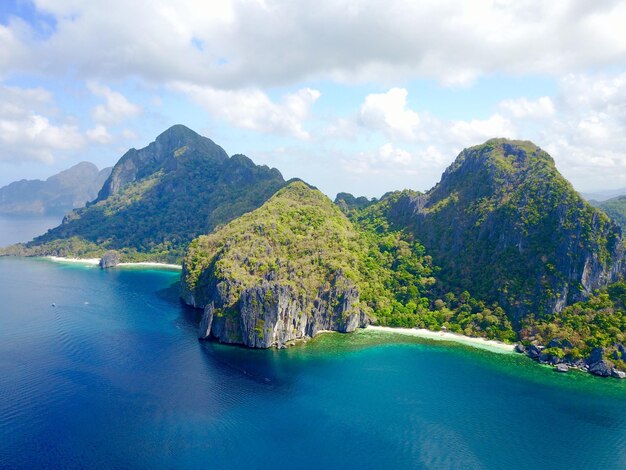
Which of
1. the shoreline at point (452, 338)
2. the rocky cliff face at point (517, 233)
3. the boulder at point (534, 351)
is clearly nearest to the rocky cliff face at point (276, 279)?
the shoreline at point (452, 338)

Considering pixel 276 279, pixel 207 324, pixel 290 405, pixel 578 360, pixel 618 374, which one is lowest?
pixel 290 405

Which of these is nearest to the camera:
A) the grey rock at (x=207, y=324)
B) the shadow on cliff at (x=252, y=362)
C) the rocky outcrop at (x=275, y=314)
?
the shadow on cliff at (x=252, y=362)

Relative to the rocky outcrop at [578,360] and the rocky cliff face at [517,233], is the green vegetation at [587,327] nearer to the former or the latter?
the rocky outcrop at [578,360]

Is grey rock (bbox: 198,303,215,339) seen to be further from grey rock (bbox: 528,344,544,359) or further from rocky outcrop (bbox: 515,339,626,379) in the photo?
grey rock (bbox: 528,344,544,359)

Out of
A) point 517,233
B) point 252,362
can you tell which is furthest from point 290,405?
point 517,233

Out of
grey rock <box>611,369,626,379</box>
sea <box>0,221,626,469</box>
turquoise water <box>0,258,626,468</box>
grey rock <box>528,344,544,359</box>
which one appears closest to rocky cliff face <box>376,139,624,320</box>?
grey rock <box>528,344,544,359</box>

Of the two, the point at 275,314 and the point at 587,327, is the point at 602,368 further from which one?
the point at 275,314
